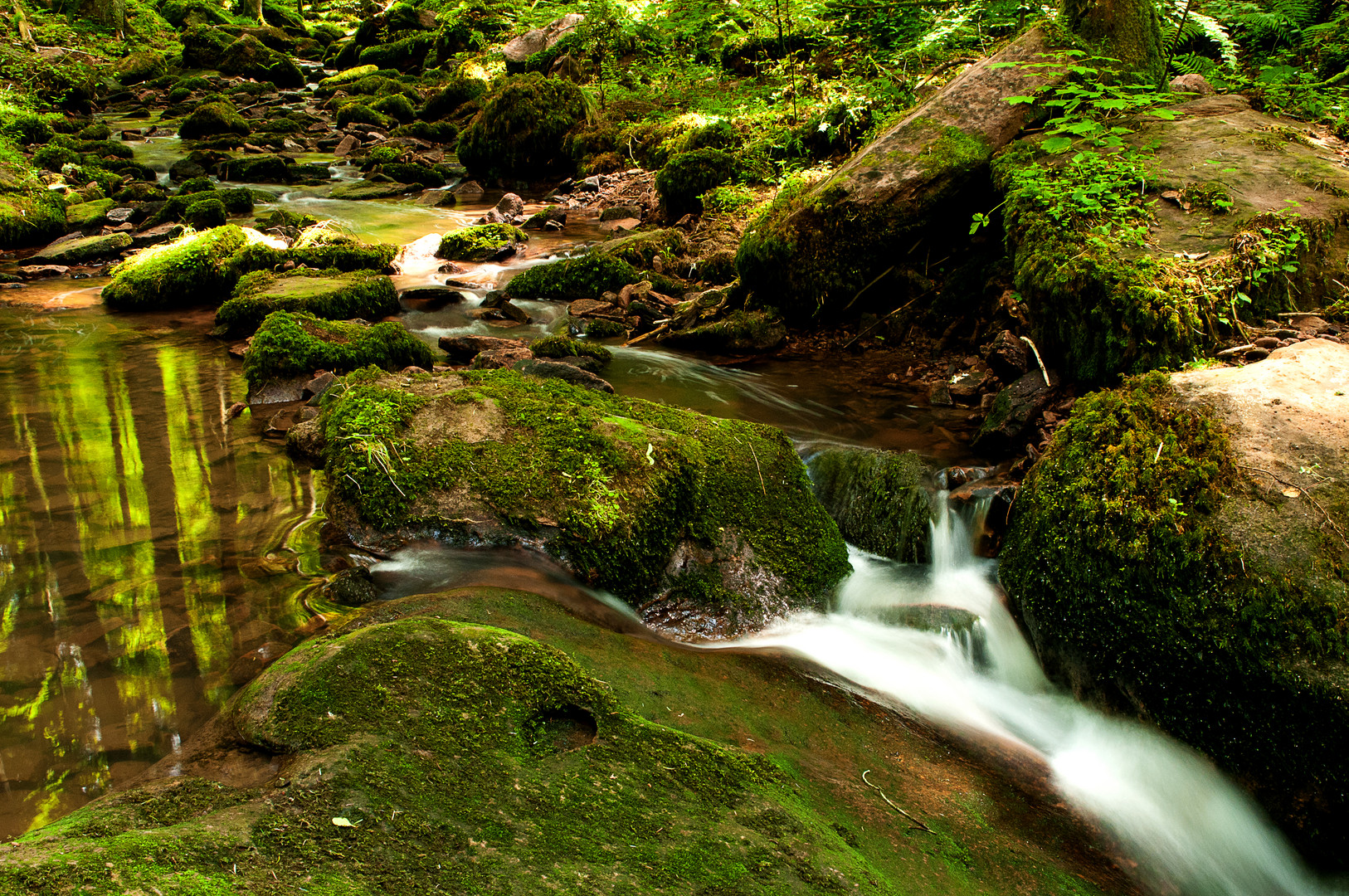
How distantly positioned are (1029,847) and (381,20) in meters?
32.6

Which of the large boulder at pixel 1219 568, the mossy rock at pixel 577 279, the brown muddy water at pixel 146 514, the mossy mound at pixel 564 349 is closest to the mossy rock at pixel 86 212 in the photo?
the brown muddy water at pixel 146 514

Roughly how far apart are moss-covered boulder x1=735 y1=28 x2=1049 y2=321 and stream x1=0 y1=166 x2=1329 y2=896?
127 cm

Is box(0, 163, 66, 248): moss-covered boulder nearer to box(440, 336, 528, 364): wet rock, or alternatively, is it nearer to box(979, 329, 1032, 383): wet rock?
box(440, 336, 528, 364): wet rock

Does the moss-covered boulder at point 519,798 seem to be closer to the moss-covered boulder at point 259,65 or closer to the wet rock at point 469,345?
the wet rock at point 469,345

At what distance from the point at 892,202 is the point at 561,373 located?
3.31 metres

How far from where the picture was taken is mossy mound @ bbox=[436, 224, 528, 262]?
36.1 ft

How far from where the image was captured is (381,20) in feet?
93.2

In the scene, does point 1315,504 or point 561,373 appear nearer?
point 1315,504

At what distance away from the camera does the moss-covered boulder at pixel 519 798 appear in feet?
5.77

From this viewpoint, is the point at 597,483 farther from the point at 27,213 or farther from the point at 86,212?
the point at 86,212

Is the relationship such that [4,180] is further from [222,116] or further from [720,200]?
[720,200]

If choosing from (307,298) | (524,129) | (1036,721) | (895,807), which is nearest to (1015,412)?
(1036,721)

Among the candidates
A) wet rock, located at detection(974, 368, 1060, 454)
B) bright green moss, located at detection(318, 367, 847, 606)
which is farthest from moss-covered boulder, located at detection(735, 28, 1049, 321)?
bright green moss, located at detection(318, 367, 847, 606)

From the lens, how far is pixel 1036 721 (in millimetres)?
3779
